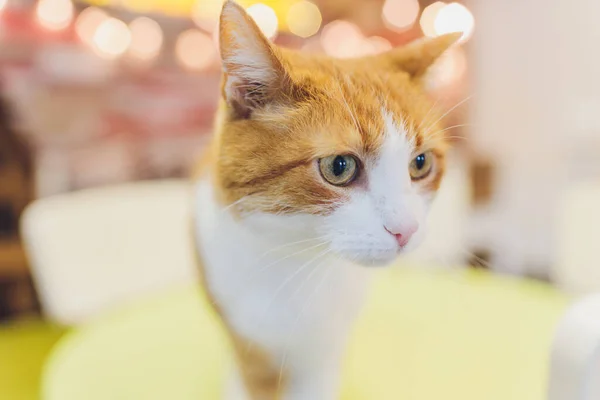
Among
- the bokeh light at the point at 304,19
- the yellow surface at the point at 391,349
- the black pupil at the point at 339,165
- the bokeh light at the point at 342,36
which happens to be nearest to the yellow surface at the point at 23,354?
the yellow surface at the point at 391,349

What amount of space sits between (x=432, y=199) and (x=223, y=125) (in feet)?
0.70

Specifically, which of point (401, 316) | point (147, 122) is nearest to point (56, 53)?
point (147, 122)

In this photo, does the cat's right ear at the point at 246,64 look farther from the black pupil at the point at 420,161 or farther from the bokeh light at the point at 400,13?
the bokeh light at the point at 400,13

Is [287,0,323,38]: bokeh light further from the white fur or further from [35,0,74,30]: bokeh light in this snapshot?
the white fur

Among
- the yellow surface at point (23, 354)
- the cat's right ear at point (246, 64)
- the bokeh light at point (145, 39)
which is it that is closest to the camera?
the cat's right ear at point (246, 64)

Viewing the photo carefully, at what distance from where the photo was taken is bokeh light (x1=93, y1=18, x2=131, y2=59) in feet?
6.66

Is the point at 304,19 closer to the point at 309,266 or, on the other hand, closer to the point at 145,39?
the point at 145,39

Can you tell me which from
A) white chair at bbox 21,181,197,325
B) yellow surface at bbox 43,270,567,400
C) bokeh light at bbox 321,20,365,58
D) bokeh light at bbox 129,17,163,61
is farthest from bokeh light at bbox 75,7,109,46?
yellow surface at bbox 43,270,567,400

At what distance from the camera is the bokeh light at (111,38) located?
203 cm

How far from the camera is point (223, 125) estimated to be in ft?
1.72

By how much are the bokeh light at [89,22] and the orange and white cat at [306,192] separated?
5.47 feet

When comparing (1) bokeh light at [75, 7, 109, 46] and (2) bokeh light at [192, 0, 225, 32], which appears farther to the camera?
(2) bokeh light at [192, 0, 225, 32]

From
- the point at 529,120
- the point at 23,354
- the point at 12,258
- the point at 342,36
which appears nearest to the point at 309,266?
the point at 23,354

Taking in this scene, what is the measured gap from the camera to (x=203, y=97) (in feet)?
7.33
